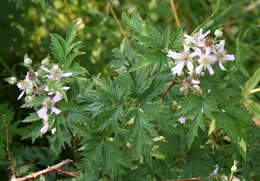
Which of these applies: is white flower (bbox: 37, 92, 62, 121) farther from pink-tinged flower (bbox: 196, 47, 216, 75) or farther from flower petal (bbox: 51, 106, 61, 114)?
pink-tinged flower (bbox: 196, 47, 216, 75)

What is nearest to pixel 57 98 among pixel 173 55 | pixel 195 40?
pixel 173 55

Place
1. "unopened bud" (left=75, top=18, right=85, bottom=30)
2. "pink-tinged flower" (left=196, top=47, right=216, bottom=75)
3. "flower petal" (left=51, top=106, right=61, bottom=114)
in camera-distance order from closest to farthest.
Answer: "pink-tinged flower" (left=196, top=47, right=216, bottom=75), "flower petal" (left=51, top=106, right=61, bottom=114), "unopened bud" (left=75, top=18, right=85, bottom=30)

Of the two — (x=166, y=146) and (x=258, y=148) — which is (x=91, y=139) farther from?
(x=258, y=148)

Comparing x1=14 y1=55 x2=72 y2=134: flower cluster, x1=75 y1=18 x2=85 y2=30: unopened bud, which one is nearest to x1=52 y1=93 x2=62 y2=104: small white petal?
x1=14 y1=55 x2=72 y2=134: flower cluster

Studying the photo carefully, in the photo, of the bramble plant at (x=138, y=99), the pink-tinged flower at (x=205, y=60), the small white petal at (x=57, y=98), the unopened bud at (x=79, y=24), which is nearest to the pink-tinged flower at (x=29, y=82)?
the bramble plant at (x=138, y=99)

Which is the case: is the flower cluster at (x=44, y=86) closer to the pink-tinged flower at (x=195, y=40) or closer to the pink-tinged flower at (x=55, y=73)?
the pink-tinged flower at (x=55, y=73)

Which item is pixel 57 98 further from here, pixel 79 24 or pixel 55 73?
pixel 79 24

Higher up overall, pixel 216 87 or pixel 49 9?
pixel 49 9

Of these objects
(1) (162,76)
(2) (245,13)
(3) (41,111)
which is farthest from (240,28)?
(3) (41,111)
